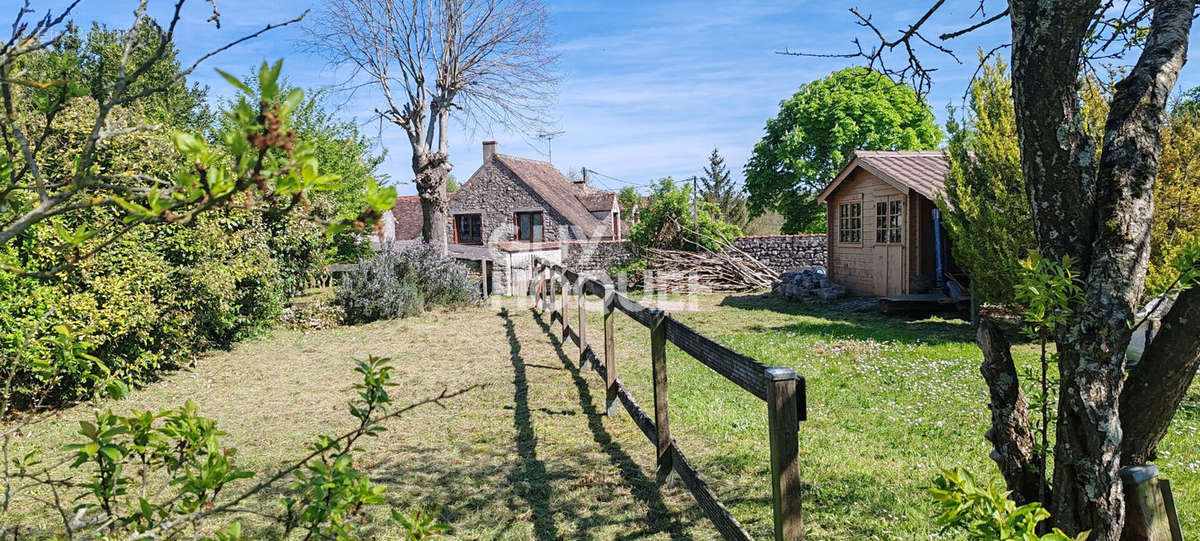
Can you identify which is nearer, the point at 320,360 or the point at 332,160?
the point at 320,360

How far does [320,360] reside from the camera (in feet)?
32.1

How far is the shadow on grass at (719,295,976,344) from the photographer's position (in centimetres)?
1080

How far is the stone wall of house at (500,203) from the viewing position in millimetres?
31641

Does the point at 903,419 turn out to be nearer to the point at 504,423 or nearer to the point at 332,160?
the point at 504,423

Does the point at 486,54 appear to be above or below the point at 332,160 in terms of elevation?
above

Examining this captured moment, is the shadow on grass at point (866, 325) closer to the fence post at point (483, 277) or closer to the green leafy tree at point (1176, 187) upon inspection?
the green leafy tree at point (1176, 187)

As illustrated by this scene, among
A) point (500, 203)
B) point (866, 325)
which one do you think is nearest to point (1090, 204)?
point (866, 325)

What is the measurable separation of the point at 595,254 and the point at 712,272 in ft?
14.4

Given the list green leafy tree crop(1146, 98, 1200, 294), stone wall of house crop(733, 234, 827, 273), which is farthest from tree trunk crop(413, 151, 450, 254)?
green leafy tree crop(1146, 98, 1200, 294)

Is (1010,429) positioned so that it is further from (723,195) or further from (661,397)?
(723,195)

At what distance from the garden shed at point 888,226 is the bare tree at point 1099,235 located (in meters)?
12.2

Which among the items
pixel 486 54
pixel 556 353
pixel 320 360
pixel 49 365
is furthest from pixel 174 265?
pixel 486 54

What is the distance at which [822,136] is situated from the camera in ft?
98.4

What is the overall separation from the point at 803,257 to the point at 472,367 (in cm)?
1457
